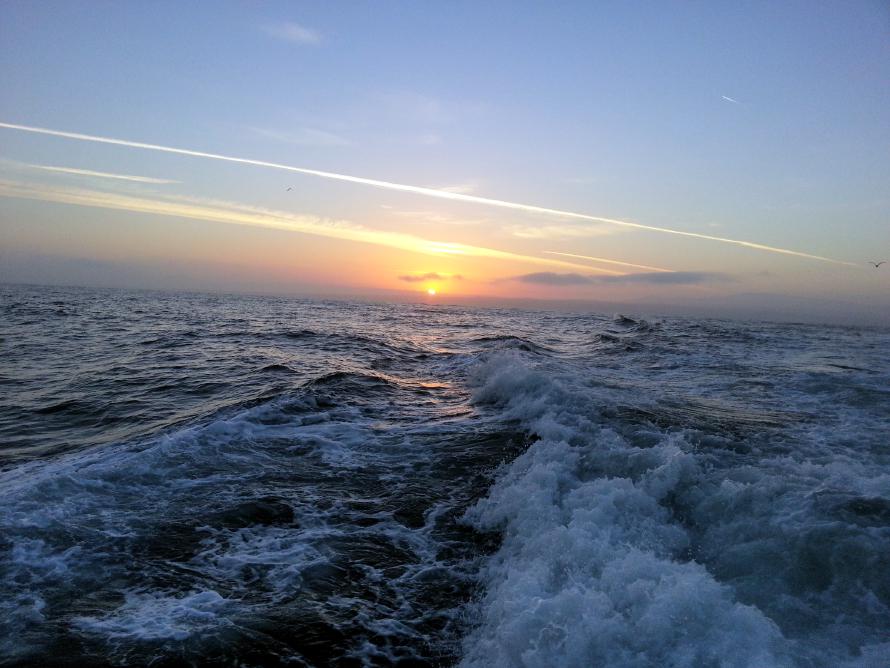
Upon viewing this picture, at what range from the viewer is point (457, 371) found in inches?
719

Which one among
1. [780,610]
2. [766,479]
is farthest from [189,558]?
[766,479]

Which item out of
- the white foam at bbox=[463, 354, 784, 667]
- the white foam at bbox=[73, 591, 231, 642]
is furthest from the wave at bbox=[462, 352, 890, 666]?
the white foam at bbox=[73, 591, 231, 642]

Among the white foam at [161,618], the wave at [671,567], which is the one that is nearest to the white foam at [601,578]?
the wave at [671,567]

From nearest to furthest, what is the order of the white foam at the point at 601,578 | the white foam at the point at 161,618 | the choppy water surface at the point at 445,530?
the white foam at the point at 601,578, the choppy water surface at the point at 445,530, the white foam at the point at 161,618

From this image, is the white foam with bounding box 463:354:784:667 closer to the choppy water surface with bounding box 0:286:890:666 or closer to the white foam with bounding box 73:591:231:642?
the choppy water surface with bounding box 0:286:890:666

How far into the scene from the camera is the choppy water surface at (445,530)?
3.69 metres

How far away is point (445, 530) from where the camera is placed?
5953 millimetres

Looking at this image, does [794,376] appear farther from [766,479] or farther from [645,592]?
[645,592]

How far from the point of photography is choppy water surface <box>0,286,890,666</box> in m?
3.69

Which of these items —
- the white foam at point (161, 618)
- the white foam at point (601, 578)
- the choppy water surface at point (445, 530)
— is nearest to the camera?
the white foam at point (601, 578)

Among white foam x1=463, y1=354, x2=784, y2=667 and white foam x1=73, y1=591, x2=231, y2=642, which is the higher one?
white foam x1=463, y1=354, x2=784, y2=667

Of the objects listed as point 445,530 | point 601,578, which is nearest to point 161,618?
point 445,530

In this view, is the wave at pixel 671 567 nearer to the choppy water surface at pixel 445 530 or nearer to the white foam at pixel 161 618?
the choppy water surface at pixel 445 530

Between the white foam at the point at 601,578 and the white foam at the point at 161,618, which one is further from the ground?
the white foam at the point at 601,578
